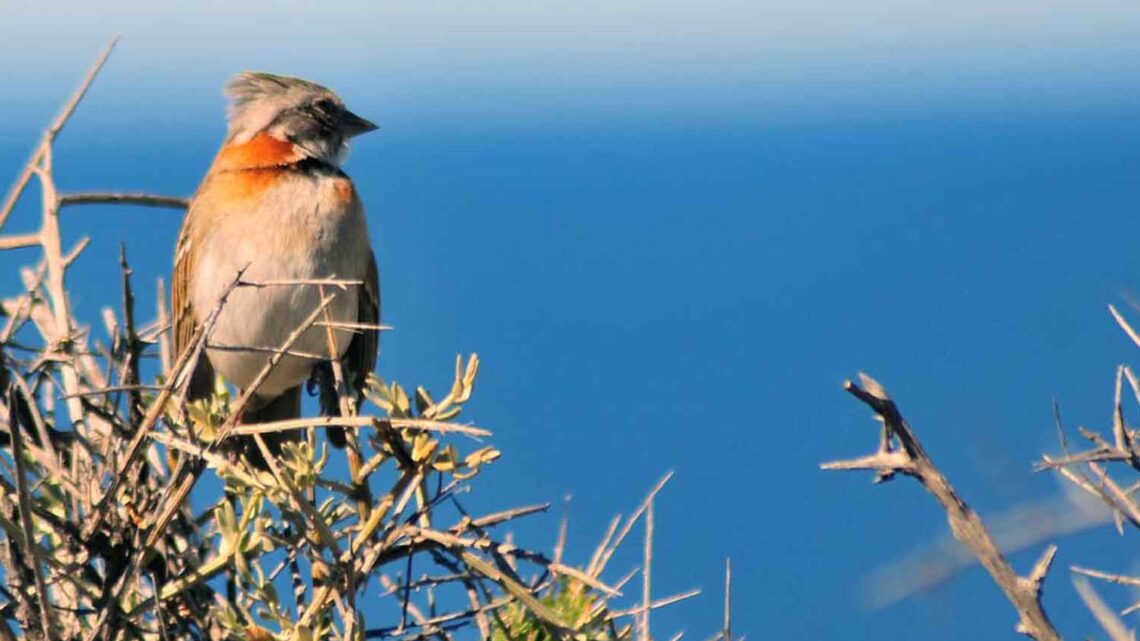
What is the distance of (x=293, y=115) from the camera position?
4.04 m

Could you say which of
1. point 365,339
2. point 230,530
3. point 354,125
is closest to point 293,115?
point 354,125

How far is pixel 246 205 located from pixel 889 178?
92.4ft

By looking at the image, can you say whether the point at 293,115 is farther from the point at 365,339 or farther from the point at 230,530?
the point at 230,530

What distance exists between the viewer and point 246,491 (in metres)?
2.12

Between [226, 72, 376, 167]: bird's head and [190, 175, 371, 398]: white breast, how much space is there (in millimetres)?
233

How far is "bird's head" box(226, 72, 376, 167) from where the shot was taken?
401 cm

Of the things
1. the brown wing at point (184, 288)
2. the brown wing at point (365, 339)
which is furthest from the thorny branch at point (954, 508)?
the brown wing at point (184, 288)

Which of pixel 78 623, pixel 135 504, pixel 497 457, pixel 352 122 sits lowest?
pixel 78 623

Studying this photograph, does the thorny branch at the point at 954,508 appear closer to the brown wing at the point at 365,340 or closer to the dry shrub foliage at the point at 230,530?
the dry shrub foliage at the point at 230,530

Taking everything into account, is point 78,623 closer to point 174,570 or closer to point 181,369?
point 174,570

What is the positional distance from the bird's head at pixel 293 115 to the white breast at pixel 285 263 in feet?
0.76

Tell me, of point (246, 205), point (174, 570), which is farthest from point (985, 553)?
point (246, 205)

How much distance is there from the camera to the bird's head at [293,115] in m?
4.01

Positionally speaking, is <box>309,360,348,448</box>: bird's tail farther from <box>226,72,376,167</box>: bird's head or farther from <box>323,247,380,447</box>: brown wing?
<box>226,72,376,167</box>: bird's head
